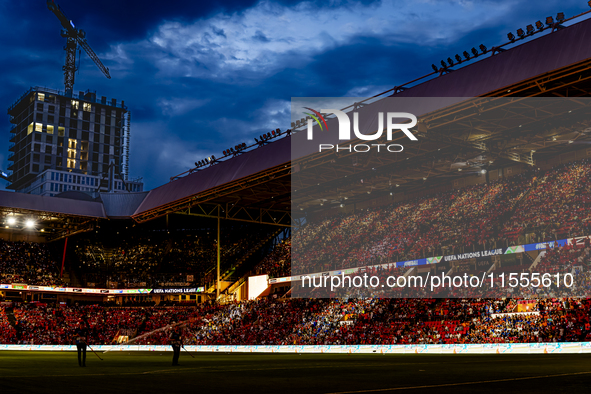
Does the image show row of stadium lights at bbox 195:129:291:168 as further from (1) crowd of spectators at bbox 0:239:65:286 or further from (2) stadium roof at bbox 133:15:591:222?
(1) crowd of spectators at bbox 0:239:65:286

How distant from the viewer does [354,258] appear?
166 feet

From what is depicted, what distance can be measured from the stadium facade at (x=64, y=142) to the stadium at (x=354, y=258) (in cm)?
8051

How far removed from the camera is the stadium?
71.8 feet

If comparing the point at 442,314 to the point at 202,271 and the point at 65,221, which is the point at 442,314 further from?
the point at 65,221

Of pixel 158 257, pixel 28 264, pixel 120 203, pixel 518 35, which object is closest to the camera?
pixel 518 35

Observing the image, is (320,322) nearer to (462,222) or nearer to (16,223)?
(462,222)

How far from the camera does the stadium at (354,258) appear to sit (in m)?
21.9

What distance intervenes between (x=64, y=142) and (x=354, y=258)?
133m

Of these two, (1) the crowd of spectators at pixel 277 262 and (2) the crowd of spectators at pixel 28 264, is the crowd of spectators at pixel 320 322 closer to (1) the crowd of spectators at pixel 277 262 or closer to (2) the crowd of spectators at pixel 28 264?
(2) the crowd of spectators at pixel 28 264

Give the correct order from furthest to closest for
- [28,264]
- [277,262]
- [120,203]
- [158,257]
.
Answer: [158,257] < [28,264] < [120,203] < [277,262]

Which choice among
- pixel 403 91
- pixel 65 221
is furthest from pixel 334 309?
pixel 65 221

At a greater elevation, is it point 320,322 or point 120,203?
point 120,203

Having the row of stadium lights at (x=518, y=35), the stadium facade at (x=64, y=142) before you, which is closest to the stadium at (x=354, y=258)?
the row of stadium lights at (x=518, y=35)

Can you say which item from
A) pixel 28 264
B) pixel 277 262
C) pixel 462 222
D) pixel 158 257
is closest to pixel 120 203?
pixel 158 257
